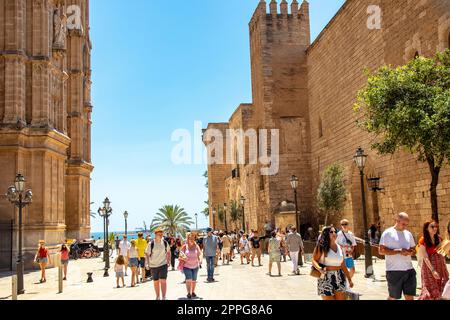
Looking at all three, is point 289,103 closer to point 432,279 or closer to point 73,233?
point 73,233

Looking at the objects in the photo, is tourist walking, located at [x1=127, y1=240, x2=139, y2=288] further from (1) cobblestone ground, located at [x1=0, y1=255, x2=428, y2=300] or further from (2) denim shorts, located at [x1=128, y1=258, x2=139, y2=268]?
(1) cobblestone ground, located at [x1=0, y1=255, x2=428, y2=300]

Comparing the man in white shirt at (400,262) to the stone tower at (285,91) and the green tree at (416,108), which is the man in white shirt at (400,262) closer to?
the green tree at (416,108)

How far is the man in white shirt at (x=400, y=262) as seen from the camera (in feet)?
25.7

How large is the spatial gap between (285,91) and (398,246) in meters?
30.6

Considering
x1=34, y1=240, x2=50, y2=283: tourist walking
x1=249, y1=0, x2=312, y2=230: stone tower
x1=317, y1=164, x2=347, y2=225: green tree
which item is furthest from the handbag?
x1=249, y1=0, x2=312, y2=230: stone tower

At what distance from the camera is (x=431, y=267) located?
7645mm

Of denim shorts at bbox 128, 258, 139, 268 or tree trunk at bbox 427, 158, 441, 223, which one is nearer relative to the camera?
tree trunk at bbox 427, 158, 441, 223

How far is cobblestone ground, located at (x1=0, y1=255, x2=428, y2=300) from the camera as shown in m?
12.1

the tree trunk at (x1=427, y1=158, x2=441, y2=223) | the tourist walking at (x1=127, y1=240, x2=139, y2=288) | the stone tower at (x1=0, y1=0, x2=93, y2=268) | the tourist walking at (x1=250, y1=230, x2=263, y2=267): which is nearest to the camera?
the tree trunk at (x1=427, y1=158, x2=441, y2=223)

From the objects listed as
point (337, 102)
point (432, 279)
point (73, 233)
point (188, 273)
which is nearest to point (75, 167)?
point (73, 233)

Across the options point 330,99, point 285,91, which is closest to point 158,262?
point 330,99

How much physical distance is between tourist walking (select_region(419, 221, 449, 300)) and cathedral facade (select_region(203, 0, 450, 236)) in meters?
11.9
